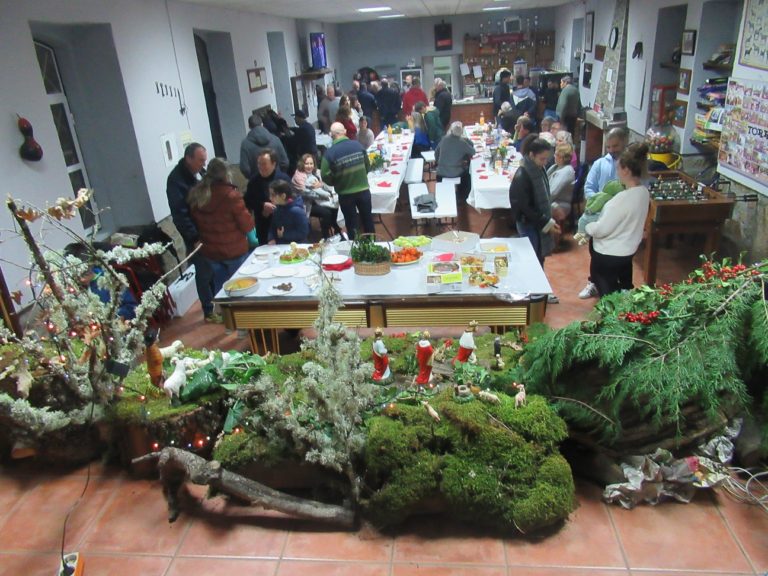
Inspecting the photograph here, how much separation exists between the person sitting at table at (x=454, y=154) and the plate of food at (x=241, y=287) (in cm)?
386

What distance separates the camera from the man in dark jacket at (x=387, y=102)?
1148 cm

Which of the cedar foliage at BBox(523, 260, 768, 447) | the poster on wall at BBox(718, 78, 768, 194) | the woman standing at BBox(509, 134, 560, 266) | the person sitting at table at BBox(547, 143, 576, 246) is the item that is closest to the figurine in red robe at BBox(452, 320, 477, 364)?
the cedar foliage at BBox(523, 260, 768, 447)

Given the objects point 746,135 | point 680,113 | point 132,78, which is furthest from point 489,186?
point 132,78

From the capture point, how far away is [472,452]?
2.46 meters

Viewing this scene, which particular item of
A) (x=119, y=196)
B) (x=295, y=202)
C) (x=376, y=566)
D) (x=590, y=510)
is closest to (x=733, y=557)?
(x=590, y=510)

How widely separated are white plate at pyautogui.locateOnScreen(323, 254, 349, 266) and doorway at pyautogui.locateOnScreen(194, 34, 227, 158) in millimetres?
4665

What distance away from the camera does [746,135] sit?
4.53m

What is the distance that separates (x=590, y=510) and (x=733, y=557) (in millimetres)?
547

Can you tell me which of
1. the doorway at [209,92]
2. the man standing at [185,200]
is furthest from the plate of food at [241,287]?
the doorway at [209,92]

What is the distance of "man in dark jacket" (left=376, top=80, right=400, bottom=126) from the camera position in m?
11.5

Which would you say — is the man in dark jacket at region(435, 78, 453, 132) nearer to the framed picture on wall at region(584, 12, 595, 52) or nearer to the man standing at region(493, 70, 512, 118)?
the man standing at region(493, 70, 512, 118)

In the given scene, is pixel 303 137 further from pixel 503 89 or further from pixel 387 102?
pixel 503 89

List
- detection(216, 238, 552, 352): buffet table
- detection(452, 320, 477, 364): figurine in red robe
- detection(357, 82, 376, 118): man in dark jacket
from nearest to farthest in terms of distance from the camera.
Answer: detection(452, 320, 477, 364): figurine in red robe, detection(216, 238, 552, 352): buffet table, detection(357, 82, 376, 118): man in dark jacket

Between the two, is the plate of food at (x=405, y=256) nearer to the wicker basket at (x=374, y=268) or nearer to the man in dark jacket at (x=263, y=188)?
the wicker basket at (x=374, y=268)
